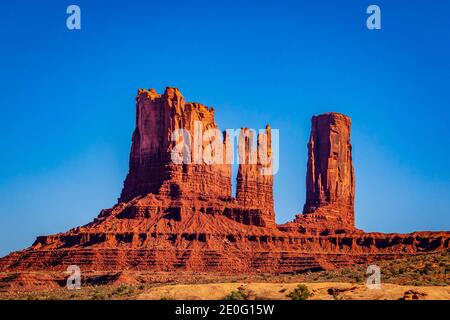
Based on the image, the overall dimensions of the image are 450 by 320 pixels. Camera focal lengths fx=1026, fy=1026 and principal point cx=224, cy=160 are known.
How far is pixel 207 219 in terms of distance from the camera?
13600 cm

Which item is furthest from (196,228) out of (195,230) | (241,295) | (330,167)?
(241,295)

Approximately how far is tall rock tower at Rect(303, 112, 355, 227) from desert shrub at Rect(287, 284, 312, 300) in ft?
348

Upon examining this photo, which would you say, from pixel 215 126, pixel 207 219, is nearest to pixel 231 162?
pixel 215 126

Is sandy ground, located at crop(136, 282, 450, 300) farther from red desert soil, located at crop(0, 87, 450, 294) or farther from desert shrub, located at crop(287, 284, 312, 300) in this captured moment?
red desert soil, located at crop(0, 87, 450, 294)

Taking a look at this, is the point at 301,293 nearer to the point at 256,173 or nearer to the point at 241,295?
the point at 241,295

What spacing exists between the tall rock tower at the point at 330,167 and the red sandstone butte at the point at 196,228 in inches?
109

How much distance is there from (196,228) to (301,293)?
7565cm

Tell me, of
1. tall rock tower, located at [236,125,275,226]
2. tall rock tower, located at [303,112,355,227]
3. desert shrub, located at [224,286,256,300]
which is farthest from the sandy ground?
tall rock tower, located at [303,112,355,227]

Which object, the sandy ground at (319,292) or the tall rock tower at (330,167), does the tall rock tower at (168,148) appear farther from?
the sandy ground at (319,292)

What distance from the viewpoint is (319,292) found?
60.0m

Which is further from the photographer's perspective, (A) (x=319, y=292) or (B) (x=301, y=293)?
(A) (x=319, y=292)
